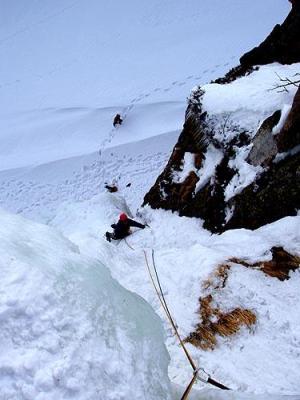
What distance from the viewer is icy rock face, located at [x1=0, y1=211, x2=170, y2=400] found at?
8.41ft

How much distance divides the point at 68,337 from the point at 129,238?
20.5 feet

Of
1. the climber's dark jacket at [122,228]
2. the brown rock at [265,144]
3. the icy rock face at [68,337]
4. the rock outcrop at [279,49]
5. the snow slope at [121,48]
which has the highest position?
the snow slope at [121,48]

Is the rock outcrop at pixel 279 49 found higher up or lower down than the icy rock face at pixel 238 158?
higher up

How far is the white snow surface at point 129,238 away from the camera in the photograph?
2822 mm

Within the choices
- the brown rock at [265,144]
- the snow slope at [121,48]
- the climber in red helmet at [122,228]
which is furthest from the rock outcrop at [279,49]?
the snow slope at [121,48]

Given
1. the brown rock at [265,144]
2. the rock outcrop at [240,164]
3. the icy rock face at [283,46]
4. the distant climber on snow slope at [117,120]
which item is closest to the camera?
the rock outcrop at [240,164]

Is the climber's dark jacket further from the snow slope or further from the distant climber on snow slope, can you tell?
the snow slope

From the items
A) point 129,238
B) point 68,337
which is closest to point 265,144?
point 129,238

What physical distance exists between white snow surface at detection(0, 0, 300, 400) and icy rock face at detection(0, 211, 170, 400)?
0.03 feet

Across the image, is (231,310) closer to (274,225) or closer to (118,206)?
(274,225)

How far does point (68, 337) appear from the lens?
281 cm

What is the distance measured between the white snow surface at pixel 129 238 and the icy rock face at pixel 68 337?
0.01 m

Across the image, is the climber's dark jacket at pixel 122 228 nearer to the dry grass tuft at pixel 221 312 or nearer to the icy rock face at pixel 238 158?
the icy rock face at pixel 238 158

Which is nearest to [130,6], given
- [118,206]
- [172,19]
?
[172,19]
